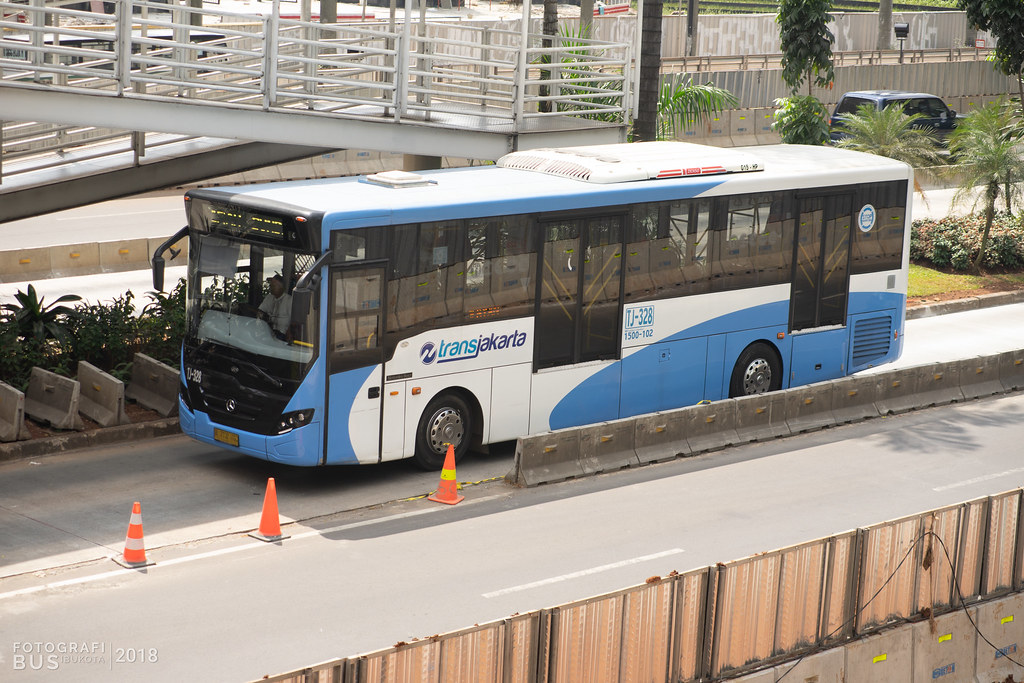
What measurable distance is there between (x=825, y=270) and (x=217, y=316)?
848cm

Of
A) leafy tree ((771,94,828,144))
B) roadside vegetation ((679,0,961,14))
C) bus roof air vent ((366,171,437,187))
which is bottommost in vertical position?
bus roof air vent ((366,171,437,187))

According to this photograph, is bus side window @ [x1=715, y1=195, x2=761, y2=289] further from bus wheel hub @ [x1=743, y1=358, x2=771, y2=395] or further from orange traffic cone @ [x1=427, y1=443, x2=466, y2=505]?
orange traffic cone @ [x1=427, y1=443, x2=466, y2=505]

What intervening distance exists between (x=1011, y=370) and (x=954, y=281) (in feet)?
26.7

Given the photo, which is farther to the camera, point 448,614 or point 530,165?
point 530,165

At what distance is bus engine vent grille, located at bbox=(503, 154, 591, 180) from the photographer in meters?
15.7

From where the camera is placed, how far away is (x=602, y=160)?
16109 millimetres

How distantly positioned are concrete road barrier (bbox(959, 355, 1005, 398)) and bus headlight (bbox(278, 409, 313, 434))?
10.0 m

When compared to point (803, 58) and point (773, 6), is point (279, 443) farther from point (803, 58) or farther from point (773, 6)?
point (773, 6)

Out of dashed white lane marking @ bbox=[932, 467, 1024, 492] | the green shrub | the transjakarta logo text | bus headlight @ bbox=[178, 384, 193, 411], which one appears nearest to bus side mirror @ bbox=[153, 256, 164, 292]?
bus headlight @ bbox=[178, 384, 193, 411]

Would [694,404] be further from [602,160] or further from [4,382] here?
[4,382]

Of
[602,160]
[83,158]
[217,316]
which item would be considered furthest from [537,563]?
[83,158]

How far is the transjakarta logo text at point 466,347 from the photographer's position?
14.0 metres

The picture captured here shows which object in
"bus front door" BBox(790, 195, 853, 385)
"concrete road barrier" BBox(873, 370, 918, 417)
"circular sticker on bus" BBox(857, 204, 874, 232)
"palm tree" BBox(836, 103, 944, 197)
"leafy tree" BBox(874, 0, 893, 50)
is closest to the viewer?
"bus front door" BBox(790, 195, 853, 385)

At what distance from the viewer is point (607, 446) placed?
15078 millimetres
